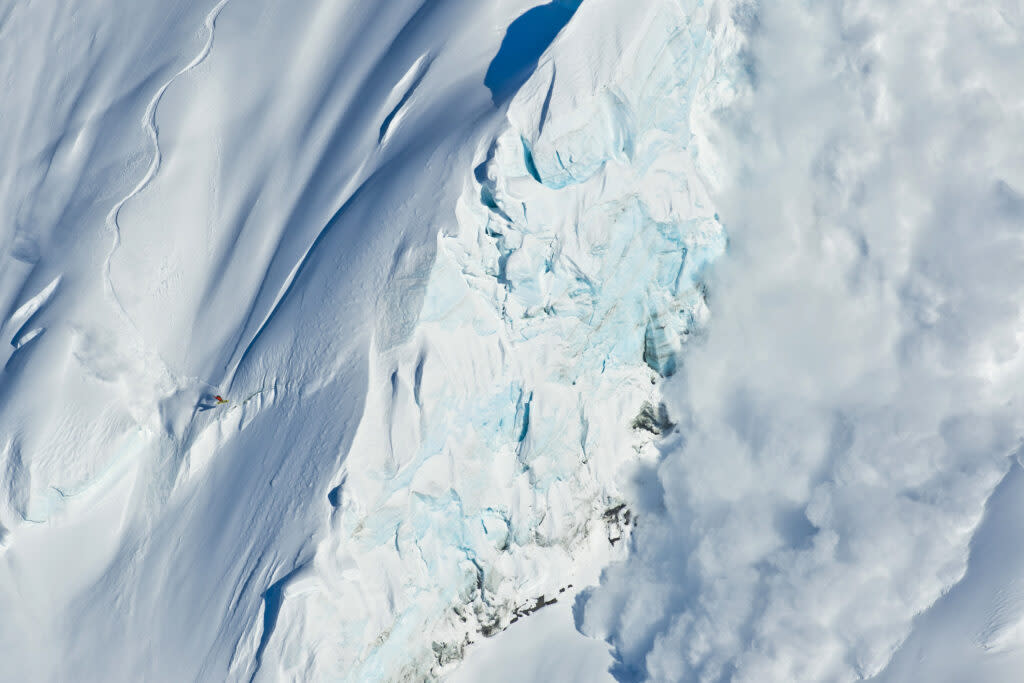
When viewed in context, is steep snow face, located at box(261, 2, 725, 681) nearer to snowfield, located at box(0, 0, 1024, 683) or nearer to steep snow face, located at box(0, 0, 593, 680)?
snowfield, located at box(0, 0, 1024, 683)

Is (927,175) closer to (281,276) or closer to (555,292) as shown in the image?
(555,292)

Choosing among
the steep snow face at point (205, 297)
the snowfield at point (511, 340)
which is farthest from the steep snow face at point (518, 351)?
the steep snow face at point (205, 297)

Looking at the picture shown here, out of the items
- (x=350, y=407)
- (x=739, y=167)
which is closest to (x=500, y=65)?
(x=739, y=167)

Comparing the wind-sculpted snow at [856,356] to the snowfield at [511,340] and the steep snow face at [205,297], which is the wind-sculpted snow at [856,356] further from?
the steep snow face at [205,297]

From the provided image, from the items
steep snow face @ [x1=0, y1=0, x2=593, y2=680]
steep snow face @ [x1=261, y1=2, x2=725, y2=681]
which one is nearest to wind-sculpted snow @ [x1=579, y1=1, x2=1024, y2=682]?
steep snow face @ [x1=261, y1=2, x2=725, y2=681]

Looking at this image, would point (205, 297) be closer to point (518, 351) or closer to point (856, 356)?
point (518, 351)

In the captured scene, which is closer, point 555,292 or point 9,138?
point 555,292
